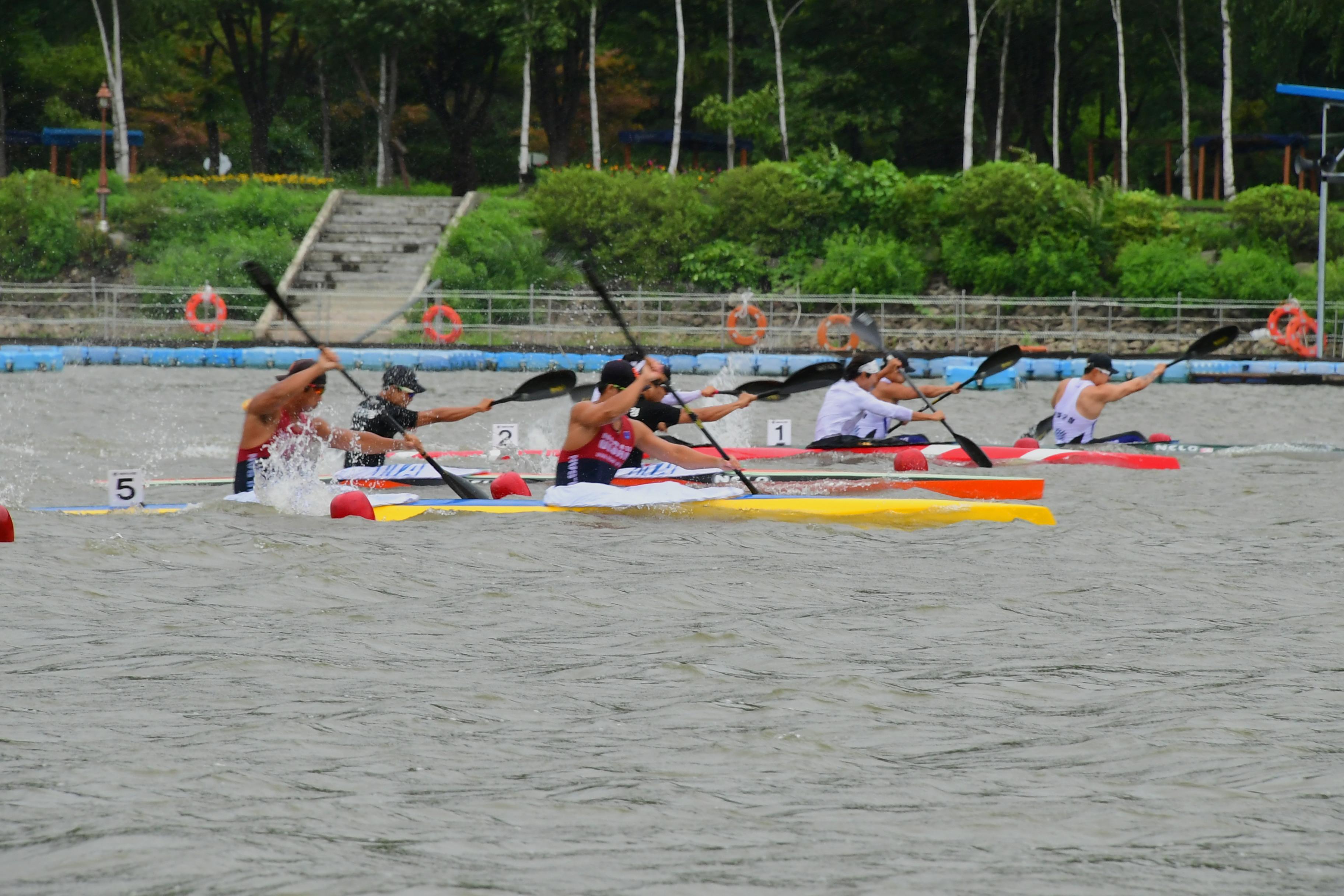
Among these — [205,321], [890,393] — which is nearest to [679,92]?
[205,321]

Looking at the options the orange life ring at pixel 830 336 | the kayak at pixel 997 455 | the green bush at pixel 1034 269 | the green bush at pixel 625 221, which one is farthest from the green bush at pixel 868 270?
the kayak at pixel 997 455

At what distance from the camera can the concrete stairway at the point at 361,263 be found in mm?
32531

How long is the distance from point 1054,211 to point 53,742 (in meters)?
31.2

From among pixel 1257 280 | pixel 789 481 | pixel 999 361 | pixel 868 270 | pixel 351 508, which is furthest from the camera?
pixel 868 270

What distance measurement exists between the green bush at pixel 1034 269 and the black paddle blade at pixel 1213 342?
601 inches

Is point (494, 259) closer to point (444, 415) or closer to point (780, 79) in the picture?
point (780, 79)

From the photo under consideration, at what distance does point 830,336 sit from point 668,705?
2532 cm

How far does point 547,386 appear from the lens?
1353 cm

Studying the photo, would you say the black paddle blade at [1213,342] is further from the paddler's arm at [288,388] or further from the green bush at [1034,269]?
the green bush at [1034,269]

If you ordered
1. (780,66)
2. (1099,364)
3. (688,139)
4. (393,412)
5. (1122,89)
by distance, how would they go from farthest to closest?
(688,139) → (780,66) → (1122,89) → (1099,364) → (393,412)

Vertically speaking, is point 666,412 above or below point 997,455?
above

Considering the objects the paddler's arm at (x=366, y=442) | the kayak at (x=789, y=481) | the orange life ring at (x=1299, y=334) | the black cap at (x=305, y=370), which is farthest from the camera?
the orange life ring at (x=1299, y=334)

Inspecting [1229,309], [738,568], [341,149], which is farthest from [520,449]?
[341,149]

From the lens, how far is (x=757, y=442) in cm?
1956
